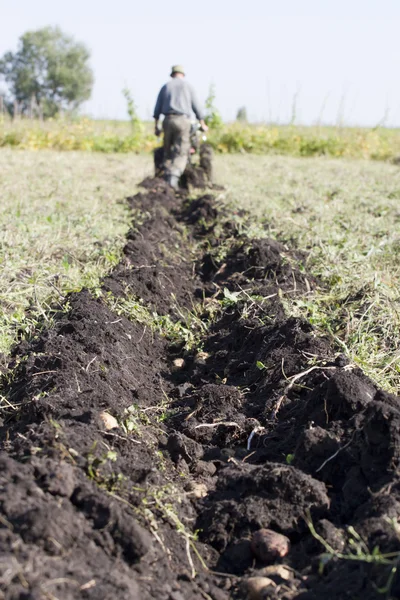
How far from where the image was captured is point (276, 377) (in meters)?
3.64

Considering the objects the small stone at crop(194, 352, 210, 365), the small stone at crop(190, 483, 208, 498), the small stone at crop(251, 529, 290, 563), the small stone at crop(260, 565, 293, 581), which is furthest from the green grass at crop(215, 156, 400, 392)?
the small stone at crop(260, 565, 293, 581)

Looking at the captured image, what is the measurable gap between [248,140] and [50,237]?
15.2 metres

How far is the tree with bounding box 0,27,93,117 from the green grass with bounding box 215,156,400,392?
58774 mm

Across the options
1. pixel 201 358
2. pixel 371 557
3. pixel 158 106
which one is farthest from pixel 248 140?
pixel 371 557

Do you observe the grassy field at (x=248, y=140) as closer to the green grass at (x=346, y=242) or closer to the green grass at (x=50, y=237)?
the green grass at (x=346, y=242)

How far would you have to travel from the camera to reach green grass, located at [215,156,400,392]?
13.4ft

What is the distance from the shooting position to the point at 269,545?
92.7 inches

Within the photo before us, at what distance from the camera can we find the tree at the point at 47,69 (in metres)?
66.9

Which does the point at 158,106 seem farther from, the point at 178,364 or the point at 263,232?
the point at 178,364

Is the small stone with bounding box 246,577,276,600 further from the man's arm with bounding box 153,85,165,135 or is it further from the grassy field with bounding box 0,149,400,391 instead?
the man's arm with bounding box 153,85,165,135

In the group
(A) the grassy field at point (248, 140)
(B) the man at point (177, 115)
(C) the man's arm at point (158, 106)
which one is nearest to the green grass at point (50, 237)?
(B) the man at point (177, 115)

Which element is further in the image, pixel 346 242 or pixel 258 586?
pixel 346 242

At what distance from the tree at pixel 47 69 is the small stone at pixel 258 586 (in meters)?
69.1

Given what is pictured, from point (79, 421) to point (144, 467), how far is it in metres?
0.37
